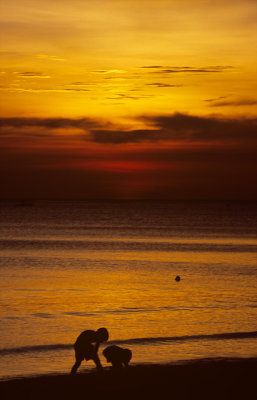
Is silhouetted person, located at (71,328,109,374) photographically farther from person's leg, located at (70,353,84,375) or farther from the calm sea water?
the calm sea water

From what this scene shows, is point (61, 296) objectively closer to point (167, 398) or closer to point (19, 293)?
point (19, 293)

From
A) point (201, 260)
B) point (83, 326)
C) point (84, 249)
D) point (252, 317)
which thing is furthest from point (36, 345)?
point (84, 249)

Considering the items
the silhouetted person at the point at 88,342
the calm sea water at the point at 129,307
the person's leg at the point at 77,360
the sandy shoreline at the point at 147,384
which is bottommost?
the calm sea water at the point at 129,307

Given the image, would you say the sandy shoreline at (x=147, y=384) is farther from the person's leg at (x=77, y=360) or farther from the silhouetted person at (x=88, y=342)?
the silhouetted person at (x=88, y=342)

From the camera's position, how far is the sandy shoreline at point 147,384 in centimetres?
1284

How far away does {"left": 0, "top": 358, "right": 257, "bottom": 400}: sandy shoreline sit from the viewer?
12836 mm

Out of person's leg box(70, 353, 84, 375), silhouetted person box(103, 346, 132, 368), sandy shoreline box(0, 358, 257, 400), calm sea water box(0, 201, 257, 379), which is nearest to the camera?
sandy shoreline box(0, 358, 257, 400)

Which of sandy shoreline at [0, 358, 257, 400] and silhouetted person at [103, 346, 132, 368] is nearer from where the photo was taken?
sandy shoreline at [0, 358, 257, 400]

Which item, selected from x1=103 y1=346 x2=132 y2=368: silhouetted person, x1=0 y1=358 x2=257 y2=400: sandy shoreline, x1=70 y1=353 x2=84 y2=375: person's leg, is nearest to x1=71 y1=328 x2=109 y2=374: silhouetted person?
x1=70 y1=353 x2=84 y2=375: person's leg

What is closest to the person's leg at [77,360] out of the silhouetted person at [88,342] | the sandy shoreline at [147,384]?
the silhouetted person at [88,342]

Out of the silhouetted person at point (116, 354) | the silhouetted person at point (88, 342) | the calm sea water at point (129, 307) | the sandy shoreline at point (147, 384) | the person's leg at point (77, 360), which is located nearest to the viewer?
the sandy shoreline at point (147, 384)

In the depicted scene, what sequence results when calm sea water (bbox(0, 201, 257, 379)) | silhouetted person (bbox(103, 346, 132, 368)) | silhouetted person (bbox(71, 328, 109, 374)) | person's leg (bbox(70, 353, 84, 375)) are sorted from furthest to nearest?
1. calm sea water (bbox(0, 201, 257, 379))
2. silhouetted person (bbox(103, 346, 132, 368))
3. person's leg (bbox(70, 353, 84, 375))
4. silhouetted person (bbox(71, 328, 109, 374))

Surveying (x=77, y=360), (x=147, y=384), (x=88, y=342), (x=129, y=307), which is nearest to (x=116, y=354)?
(x=77, y=360)

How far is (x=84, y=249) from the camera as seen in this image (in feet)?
215
